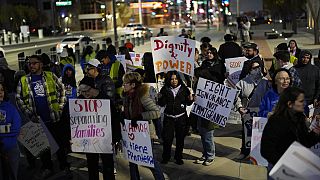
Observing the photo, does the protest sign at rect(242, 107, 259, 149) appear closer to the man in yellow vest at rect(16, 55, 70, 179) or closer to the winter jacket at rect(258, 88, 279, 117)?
the winter jacket at rect(258, 88, 279, 117)

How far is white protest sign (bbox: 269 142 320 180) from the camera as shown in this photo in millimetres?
3729

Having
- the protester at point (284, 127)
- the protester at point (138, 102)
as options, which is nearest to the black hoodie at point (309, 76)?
the protester at point (138, 102)

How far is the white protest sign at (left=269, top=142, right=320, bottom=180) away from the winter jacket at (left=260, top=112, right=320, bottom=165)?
2.14 feet

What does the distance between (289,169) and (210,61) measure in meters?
5.04

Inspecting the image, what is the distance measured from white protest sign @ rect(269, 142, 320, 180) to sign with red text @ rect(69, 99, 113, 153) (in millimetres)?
3008

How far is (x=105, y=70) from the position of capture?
945 cm

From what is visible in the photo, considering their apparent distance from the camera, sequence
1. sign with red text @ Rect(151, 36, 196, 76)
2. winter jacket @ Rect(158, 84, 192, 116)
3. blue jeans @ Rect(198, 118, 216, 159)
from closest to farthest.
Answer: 1. winter jacket @ Rect(158, 84, 192, 116)
2. blue jeans @ Rect(198, 118, 216, 159)
3. sign with red text @ Rect(151, 36, 196, 76)

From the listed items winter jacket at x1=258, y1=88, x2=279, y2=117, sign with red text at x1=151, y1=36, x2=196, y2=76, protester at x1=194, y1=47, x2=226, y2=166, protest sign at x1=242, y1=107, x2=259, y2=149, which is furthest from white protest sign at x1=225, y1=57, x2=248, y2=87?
winter jacket at x1=258, y1=88, x2=279, y2=117

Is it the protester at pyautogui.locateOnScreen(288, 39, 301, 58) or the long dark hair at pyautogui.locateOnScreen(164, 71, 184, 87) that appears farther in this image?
the protester at pyautogui.locateOnScreen(288, 39, 301, 58)

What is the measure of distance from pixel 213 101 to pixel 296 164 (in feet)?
13.7

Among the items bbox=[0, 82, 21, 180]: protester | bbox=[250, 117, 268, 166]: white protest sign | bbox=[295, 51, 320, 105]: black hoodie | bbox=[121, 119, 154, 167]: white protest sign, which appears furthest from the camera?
bbox=[295, 51, 320, 105]: black hoodie

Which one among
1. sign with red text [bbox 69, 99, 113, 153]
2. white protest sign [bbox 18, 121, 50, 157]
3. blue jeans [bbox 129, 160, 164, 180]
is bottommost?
blue jeans [bbox 129, 160, 164, 180]

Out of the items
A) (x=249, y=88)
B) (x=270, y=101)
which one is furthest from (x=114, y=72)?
(x=270, y=101)

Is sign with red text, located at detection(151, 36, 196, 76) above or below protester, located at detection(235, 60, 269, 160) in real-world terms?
above
